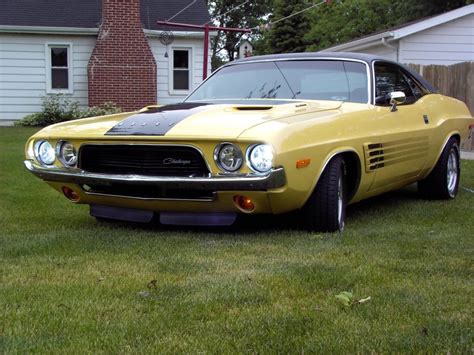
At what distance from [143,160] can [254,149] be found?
850 mm

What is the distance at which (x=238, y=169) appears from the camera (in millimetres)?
4180

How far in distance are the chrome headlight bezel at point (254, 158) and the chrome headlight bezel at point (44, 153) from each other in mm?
1592

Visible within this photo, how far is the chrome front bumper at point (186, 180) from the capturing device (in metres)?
4.12

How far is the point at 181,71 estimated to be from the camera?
17938 mm

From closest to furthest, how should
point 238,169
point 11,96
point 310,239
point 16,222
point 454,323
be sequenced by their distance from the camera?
point 454,323
point 238,169
point 310,239
point 16,222
point 11,96

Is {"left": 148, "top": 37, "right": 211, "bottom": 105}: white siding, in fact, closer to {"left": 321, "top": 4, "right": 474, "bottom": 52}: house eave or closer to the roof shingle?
the roof shingle

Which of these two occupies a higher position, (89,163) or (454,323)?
(89,163)

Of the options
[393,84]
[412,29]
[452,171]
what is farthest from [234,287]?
[412,29]

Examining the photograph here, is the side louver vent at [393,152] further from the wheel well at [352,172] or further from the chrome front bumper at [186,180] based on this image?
the chrome front bumper at [186,180]

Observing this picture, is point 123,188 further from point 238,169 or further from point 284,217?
point 284,217

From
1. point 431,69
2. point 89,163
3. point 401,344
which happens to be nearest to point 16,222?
point 89,163

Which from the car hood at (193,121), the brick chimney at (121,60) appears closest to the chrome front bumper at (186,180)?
the car hood at (193,121)

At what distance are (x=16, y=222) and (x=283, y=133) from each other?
2462 millimetres

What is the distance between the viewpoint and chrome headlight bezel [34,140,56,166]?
4.80 meters
